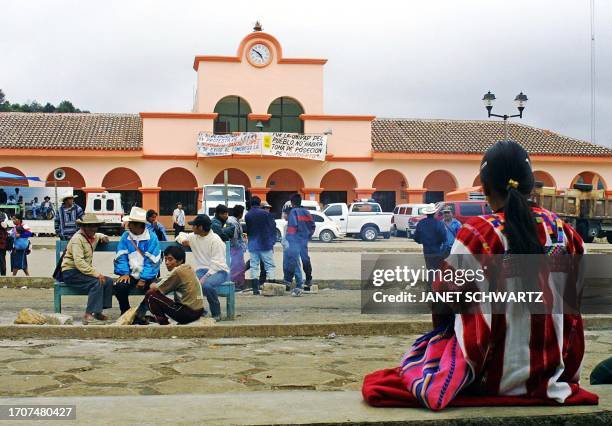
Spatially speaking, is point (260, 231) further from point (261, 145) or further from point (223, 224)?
point (261, 145)

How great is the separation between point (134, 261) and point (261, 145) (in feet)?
85.1

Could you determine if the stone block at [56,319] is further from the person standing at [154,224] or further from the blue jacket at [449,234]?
the blue jacket at [449,234]

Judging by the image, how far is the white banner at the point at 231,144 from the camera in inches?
1353

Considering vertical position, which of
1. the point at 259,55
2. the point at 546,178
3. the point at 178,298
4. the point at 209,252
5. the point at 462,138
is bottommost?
the point at 178,298

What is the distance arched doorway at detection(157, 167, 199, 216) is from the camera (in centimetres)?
3575

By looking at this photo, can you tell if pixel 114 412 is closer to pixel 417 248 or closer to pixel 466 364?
pixel 466 364

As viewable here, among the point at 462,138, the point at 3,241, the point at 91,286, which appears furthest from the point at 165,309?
the point at 462,138

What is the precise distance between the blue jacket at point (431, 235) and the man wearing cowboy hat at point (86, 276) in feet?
17.6

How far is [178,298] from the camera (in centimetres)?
818

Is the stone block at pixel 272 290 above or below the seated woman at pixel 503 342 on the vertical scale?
below

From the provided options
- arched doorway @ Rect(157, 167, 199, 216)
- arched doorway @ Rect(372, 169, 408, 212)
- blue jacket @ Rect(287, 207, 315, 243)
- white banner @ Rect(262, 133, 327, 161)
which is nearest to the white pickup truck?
white banner @ Rect(262, 133, 327, 161)

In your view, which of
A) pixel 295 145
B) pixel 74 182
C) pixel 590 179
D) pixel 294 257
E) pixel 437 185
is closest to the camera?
pixel 294 257

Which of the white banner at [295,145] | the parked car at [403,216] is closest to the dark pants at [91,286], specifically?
the parked car at [403,216]

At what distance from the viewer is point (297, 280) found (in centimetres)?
1195
